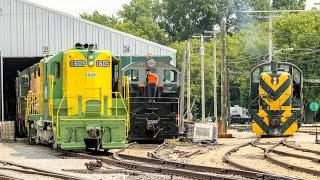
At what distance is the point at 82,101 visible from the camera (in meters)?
19.8

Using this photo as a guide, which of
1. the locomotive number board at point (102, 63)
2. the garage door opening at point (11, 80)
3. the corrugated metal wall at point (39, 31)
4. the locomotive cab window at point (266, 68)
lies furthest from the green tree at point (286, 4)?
the locomotive number board at point (102, 63)

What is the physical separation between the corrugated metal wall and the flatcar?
1130 cm

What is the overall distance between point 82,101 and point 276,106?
11394 millimetres

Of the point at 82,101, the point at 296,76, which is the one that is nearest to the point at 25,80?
the point at 82,101

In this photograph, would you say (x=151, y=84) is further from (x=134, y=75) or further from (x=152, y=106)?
(x=134, y=75)

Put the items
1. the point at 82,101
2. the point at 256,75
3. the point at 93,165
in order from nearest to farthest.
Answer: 1. the point at 93,165
2. the point at 82,101
3. the point at 256,75

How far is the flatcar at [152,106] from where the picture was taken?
2306 centimetres

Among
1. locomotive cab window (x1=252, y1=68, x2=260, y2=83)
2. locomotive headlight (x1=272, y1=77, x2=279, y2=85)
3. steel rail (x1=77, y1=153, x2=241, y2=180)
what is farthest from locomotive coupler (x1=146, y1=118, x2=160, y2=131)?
locomotive cab window (x1=252, y1=68, x2=260, y2=83)

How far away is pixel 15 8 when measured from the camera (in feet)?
113

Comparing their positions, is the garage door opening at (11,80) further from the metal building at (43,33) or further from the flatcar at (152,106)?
the flatcar at (152,106)

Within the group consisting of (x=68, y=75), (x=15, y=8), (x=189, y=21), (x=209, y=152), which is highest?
(x=189, y=21)

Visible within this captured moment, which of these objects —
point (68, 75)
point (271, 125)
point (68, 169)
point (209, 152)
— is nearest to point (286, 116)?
point (271, 125)

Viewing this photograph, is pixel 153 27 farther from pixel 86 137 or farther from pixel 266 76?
pixel 86 137

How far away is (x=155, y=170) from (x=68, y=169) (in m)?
1.80
